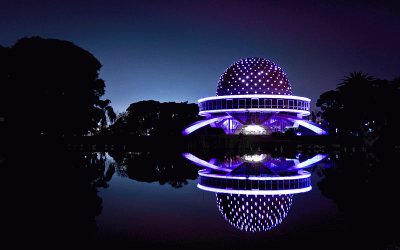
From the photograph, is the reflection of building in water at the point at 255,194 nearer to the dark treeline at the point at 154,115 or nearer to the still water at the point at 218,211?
the still water at the point at 218,211

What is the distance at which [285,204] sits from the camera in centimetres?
831

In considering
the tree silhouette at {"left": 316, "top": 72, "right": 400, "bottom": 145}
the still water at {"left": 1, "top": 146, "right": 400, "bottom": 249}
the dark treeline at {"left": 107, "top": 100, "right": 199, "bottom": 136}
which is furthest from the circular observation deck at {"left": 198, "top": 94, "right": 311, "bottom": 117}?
the still water at {"left": 1, "top": 146, "right": 400, "bottom": 249}

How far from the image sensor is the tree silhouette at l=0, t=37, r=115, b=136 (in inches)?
1400

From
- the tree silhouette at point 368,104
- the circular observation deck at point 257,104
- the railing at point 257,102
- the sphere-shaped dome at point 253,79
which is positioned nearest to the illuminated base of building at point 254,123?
the circular observation deck at point 257,104

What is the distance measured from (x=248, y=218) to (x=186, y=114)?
3087 inches

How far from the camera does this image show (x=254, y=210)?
7.54m

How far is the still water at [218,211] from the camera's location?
5.48 meters

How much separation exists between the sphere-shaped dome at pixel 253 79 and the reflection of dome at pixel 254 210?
5608 centimetres

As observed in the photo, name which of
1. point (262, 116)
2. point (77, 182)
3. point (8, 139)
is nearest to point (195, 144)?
point (8, 139)

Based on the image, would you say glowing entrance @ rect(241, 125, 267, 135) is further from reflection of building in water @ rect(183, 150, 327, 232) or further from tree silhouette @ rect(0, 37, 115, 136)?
reflection of building in water @ rect(183, 150, 327, 232)

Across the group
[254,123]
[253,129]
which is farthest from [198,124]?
[253,129]

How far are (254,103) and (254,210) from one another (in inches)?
2134

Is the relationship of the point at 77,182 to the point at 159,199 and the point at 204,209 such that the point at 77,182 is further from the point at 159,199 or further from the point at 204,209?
the point at 204,209

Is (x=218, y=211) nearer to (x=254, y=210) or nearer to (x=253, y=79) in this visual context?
(x=254, y=210)
